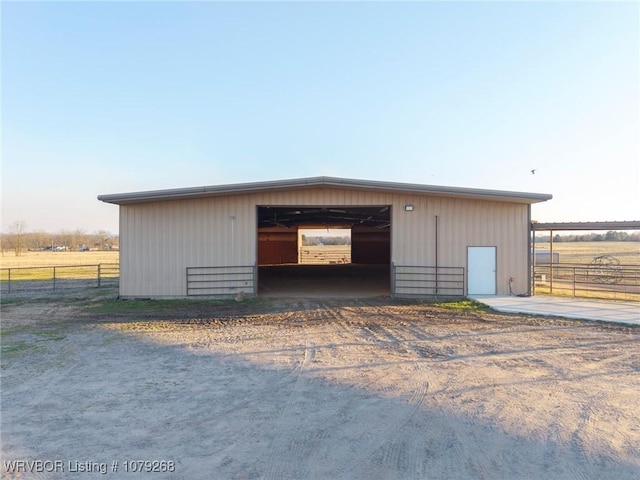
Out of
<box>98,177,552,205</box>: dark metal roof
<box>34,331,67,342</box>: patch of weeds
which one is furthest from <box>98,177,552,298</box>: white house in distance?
<box>34,331,67,342</box>: patch of weeds

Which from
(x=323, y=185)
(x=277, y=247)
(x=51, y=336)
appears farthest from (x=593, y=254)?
(x=51, y=336)

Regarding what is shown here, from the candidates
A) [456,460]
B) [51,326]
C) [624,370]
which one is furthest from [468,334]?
[51,326]

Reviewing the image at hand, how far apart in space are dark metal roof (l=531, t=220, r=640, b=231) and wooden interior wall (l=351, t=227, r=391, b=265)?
2085cm

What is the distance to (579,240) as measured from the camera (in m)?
90.0

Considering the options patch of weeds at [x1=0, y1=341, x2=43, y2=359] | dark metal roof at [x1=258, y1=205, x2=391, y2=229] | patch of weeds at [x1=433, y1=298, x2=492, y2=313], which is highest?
dark metal roof at [x1=258, y1=205, x2=391, y2=229]

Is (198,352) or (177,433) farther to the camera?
(198,352)

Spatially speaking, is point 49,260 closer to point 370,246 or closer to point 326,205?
point 370,246

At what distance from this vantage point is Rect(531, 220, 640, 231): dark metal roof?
39.4 feet

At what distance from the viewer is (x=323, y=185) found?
43.1 feet

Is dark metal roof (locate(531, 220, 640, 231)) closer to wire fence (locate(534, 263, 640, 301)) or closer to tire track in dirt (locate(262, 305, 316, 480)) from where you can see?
wire fence (locate(534, 263, 640, 301))

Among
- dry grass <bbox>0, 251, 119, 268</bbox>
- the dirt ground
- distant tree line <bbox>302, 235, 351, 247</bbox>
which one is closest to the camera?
the dirt ground

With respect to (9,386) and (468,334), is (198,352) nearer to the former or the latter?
(9,386)

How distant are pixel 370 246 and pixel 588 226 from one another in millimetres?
22869

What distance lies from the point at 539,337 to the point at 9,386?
27.8 feet
